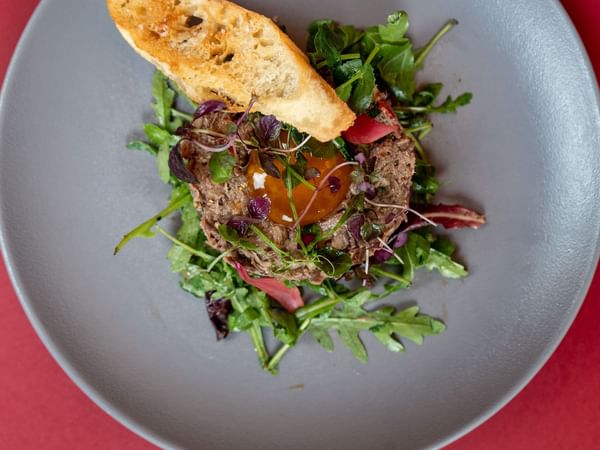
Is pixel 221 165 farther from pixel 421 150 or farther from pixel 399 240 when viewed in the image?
pixel 421 150

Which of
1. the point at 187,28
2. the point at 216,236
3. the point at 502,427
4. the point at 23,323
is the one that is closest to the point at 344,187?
the point at 216,236

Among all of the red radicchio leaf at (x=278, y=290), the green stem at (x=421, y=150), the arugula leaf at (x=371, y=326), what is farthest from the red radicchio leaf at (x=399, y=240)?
the red radicchio leaf at (x=278, y=290)

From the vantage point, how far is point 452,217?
2.89 m

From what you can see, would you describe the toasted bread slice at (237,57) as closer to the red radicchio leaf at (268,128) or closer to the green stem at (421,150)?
the red radicchio leaf at (268,128)

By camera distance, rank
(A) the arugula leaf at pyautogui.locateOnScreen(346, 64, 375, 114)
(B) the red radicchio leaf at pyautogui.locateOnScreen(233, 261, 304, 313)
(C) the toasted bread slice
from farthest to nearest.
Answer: (B) the red radicchio leaf at pyautogui.locateOnScreen(233, 261, 304, 313)
(A) the arugula leaf at pyautogui.locateOnScreen(346, 64, 375, 114)
(C) the toasted bread slice

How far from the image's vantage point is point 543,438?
126 inches

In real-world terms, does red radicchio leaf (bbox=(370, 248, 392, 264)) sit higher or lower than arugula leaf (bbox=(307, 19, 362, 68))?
lower

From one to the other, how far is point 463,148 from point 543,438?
1.52 m

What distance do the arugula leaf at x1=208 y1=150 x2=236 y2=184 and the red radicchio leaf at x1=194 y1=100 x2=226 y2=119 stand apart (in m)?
0.17

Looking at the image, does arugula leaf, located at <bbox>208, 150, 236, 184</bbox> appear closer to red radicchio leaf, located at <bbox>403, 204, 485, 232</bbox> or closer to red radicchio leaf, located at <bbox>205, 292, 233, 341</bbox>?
red radicchio leaf, located at <bbox>205, 292, 233, 341</bbox>

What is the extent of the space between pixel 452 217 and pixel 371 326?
625 mm

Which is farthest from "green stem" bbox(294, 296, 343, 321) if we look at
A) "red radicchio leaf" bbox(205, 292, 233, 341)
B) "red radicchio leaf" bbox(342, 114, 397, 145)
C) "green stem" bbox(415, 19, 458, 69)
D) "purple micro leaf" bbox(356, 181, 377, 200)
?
"green stem" bbox(415, 19, 458, 69)

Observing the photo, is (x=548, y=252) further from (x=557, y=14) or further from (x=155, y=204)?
(x=155, y=204)

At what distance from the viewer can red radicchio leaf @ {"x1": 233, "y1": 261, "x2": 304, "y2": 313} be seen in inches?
109
